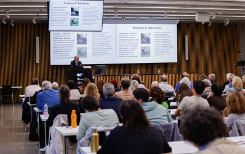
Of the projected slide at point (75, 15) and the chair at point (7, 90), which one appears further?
the chair at point (7, 90)

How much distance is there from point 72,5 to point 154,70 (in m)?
6.43

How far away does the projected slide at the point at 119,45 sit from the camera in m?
12.2

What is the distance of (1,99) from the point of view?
12.5 metres

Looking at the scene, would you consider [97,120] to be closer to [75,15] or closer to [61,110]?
[61,110]

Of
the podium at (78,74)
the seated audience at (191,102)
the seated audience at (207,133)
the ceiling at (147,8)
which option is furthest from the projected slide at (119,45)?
the seated audience at (207,133)

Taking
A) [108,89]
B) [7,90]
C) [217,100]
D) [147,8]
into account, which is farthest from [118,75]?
[108,89]

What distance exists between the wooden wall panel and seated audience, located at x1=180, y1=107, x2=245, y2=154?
1029 centimetres

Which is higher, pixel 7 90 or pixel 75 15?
pixel 75 15

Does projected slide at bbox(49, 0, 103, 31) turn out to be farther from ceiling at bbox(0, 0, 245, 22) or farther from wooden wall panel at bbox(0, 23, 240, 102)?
wooden wall panel at bbox(0, 23, 240, 102)

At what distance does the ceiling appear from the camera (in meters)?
9.65

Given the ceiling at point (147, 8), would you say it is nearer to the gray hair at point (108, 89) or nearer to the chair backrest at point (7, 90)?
the chair backrest at point (7, 90)

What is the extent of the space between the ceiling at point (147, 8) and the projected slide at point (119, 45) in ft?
2.86

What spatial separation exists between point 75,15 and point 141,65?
19.0ft

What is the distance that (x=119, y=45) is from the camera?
41.4 feet
